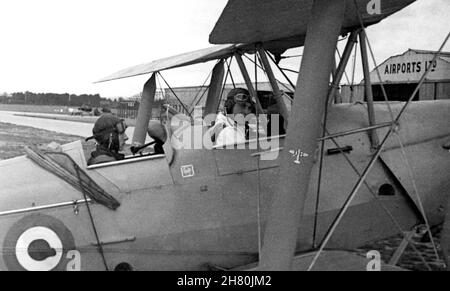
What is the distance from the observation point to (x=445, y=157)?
3504 millimetres

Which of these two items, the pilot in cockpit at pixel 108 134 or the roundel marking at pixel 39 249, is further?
the pilot in cockpit at pixel 108 134

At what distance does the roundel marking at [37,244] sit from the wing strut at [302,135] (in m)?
1.14

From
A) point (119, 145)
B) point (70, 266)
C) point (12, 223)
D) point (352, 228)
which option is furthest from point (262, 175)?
point (12, 223)

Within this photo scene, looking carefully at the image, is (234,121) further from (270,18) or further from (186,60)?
(186,60)

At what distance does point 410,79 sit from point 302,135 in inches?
457

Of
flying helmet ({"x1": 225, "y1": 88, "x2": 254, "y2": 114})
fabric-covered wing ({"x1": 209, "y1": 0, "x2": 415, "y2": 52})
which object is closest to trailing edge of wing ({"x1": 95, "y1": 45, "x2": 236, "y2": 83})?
flying helmet ({"x1": 225, "y1": 88, "x2": 254, "y2": 114})

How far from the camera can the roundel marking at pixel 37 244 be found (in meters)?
2.49

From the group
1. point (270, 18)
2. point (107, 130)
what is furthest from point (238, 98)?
point (107, 130)

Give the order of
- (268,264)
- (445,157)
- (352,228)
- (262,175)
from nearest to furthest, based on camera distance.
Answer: (268,264) → (262,175) → (352,228) → (445,157)

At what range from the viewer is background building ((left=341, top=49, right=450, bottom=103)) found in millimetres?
10242

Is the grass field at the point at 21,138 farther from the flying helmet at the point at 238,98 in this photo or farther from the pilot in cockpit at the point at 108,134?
the flying helmet at the point at 238,98

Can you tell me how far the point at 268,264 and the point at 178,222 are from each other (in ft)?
2.65

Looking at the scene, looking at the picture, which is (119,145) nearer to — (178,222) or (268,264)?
(178,222)

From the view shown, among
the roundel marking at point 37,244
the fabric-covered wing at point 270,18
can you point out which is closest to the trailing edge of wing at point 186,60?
the fabric-covered wing at point 270,18
